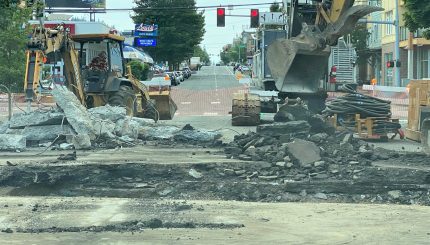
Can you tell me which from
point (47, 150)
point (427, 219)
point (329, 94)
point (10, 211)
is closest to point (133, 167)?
point (10, 211)

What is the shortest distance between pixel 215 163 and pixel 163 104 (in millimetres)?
10579

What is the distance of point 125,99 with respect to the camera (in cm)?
1886

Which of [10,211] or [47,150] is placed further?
[47,150]

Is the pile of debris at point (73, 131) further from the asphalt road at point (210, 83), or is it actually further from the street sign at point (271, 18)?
the asphalt road at point (210, 83)

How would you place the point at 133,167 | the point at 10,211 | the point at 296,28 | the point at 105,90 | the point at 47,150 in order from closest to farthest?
1. the point at 10,211
2. the point at 133,167
3. the point at 47,150
4. the point at 296,28
5. the point at 105,90

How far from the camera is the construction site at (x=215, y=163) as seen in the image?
24.0ft

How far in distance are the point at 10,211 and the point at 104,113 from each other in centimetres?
815

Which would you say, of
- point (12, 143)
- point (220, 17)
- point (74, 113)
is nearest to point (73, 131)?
point (74, 113)

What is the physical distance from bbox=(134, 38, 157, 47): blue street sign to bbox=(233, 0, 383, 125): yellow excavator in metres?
53.9

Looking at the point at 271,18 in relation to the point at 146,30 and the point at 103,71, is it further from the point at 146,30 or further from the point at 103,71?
the point at 146,30

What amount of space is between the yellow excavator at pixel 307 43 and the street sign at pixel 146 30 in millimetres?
52401

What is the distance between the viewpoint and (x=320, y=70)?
17.5 m

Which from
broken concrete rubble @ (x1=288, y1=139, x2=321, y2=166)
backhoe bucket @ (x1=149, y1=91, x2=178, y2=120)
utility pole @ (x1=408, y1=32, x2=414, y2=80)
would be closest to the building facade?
utility pole @ (x1=408, y1=32, x2=414, y2=80)

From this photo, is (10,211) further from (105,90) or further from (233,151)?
(105,90)
